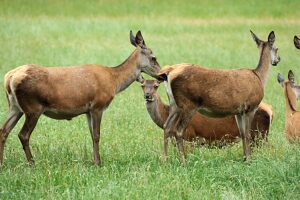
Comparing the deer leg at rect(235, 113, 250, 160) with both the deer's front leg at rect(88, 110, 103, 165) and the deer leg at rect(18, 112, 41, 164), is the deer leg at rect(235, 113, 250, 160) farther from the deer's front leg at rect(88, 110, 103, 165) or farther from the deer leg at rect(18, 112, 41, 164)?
the deer leg at rect(18, 112, 41, 164)

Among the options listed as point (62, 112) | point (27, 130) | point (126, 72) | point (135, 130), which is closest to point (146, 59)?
point (126, 72)

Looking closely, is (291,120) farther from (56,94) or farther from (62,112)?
(56,94)

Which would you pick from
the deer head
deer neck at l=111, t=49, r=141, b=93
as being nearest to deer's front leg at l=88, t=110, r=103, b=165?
deer neck at l=111, t=49, r=141, b=93

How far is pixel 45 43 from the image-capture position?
82.0 feet

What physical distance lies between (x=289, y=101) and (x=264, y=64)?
53.4 inches

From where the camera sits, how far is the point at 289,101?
12.2m

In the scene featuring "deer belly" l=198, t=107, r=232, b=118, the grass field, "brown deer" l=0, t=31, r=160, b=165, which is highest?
"brown deer" l=0, t=31, r=160, b=165

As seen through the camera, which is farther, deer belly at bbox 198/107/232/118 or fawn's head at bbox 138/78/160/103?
fawn's head at bbox 138/78/160/103

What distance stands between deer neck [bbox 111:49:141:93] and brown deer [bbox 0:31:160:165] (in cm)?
3

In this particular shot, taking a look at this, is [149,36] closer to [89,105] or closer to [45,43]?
[45,43]

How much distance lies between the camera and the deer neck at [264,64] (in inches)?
434

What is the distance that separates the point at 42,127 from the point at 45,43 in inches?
488

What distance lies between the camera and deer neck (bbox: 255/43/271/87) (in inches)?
434

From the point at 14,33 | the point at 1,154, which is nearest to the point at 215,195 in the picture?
the point at 1,154
